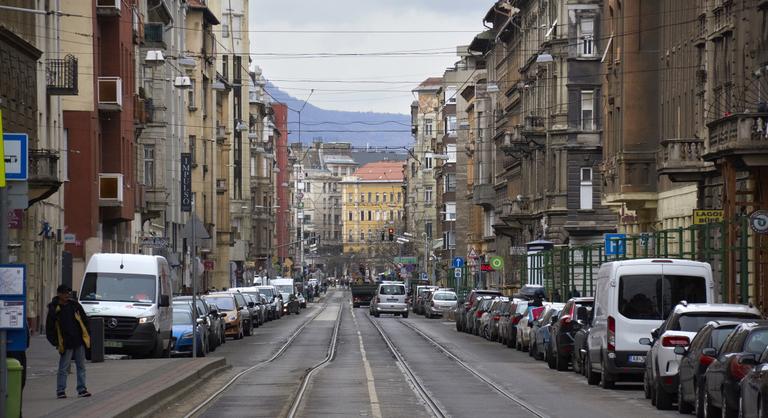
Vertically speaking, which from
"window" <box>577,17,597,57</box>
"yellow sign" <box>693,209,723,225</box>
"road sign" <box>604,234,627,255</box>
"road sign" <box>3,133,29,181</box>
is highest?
"window" <box>577,17,597,57</box>

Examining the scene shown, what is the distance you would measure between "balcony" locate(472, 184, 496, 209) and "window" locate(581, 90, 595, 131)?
3472cm

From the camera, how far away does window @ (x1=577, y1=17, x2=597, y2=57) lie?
2950 inches

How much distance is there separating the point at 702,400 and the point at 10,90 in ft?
82.6

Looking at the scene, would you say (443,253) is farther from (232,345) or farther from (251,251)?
(232,345)

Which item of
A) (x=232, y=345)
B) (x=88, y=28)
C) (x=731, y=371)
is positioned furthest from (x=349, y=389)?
(x=88, y=28)

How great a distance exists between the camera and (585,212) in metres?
76.6

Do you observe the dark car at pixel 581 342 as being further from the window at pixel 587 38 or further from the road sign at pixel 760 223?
the window at pixel 587 38

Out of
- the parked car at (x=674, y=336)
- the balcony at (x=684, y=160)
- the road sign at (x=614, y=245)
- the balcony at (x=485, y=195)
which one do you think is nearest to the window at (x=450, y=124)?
the balcony at (x=485, y=195)

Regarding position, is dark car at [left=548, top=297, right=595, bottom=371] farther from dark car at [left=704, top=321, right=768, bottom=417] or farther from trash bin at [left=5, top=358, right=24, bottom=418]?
trash bin at [left=5, top=358, right=24, bottom=418]

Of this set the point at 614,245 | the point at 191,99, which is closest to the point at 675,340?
the point at 614,245

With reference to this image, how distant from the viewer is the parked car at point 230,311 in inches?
2212

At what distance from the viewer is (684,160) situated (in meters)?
48.5

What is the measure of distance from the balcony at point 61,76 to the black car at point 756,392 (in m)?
34.2

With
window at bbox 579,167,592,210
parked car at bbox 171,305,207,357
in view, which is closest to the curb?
parked car at bbox 171,305,207,357
